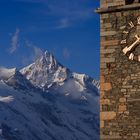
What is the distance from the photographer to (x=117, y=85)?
26328 millimetres

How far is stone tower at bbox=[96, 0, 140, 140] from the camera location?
25.8m

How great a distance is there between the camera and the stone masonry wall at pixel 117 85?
84.5 feet

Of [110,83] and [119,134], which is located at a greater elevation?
[110,83]

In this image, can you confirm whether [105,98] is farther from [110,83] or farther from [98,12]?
[98,12]

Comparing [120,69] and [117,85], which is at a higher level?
[120,69]

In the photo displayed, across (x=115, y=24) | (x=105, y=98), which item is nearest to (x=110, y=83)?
(x=105, y=98)

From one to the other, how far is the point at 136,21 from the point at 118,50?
1463mm

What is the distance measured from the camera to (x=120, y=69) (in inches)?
1038

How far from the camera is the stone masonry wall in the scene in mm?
25766

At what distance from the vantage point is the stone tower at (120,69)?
2583cm

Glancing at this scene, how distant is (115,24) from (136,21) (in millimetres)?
994

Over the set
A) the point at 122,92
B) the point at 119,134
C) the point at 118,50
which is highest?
the point at 118,50

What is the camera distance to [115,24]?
88.2 ft

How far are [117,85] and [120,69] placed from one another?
0.70 metres
